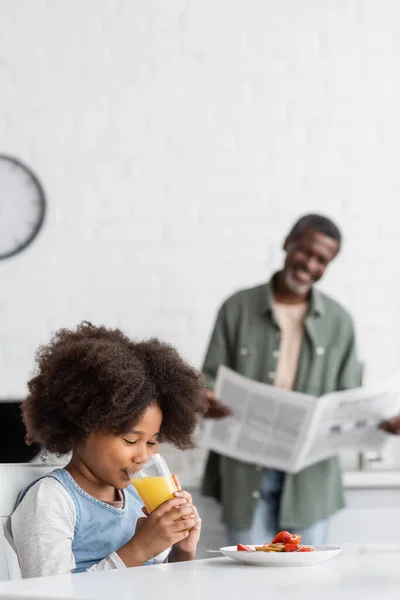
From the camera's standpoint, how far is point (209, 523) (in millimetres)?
3148

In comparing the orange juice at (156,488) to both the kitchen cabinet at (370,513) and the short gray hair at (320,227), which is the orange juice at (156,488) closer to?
the short gray hair at (320,227)

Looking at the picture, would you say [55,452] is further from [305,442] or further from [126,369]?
[305,442]

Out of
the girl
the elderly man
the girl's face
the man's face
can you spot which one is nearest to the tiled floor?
the elderly man

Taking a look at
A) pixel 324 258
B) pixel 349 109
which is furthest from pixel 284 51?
pixel 324 258

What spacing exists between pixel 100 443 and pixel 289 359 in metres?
1.41

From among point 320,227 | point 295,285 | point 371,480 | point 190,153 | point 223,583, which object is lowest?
point 371,480

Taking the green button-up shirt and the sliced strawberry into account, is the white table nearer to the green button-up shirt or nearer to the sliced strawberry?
the sliced strawberry

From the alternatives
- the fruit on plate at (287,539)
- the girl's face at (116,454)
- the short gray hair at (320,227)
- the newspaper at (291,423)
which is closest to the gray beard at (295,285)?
the short gray hair at (320,227)

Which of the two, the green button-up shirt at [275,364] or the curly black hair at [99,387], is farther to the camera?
the green button-up shirt at [275,364]

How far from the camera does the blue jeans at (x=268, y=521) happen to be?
2.80 m

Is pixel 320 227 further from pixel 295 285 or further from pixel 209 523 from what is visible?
pixel 209 523

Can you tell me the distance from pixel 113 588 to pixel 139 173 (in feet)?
7.86

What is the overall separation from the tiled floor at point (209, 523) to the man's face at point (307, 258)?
0.75m

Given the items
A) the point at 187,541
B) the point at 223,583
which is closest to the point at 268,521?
the point at 187,541
